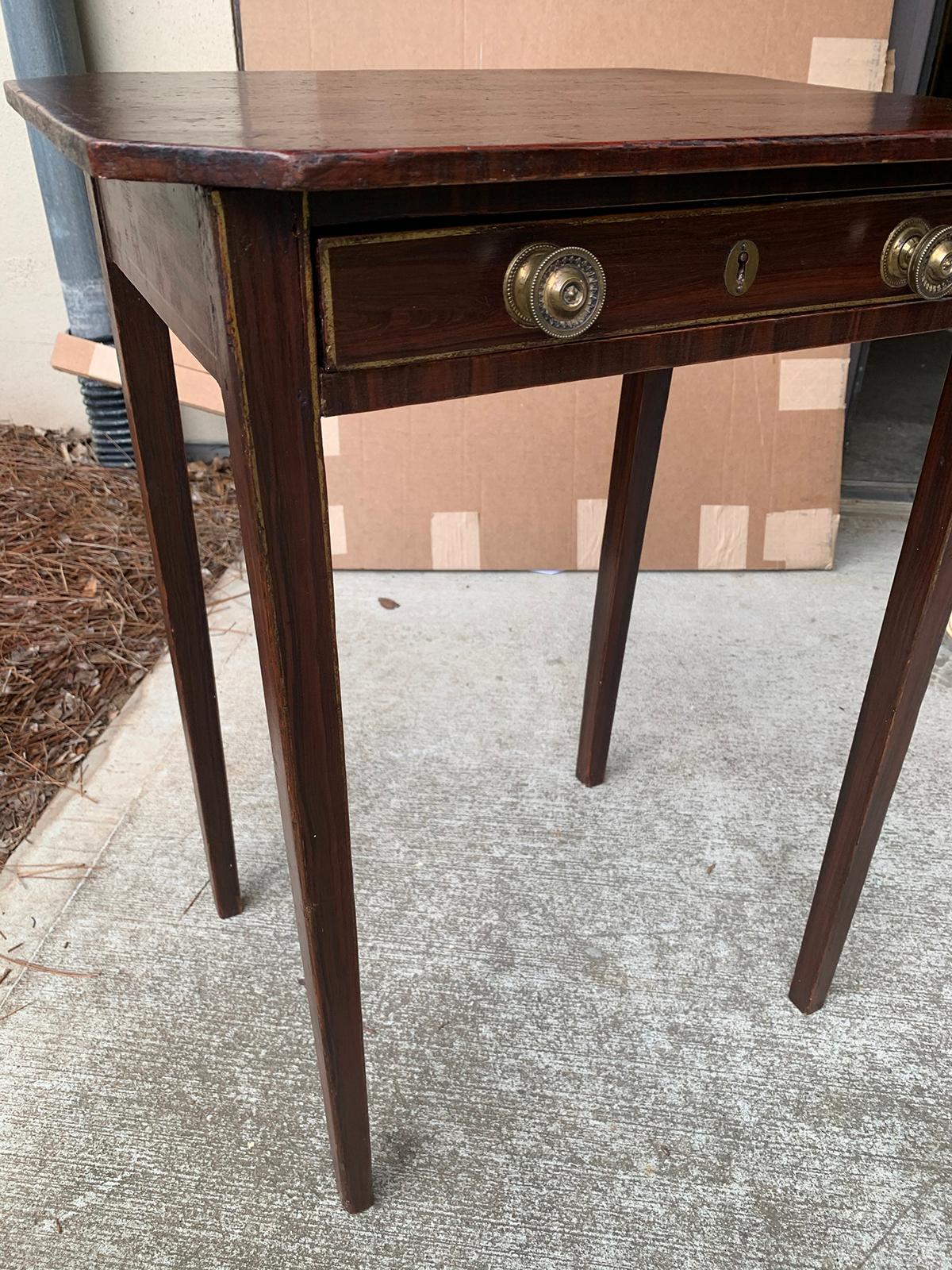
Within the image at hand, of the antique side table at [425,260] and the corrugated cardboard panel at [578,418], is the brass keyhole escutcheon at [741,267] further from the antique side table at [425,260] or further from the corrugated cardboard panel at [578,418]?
the corrugated cardboard panel at [578,418]

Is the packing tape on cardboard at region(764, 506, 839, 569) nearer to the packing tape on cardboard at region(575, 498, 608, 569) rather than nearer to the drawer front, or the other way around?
the packing tape on cardboard at region(575, 498, 608, 569)

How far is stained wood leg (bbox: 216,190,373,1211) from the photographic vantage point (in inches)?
21.2

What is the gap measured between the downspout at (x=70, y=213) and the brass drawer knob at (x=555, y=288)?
1.57 m

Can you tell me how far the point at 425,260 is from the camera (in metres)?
0.58

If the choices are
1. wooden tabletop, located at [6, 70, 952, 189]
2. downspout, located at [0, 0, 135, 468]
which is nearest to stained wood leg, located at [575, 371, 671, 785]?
wooden tabletop, located at [6, 70, 952, 189]

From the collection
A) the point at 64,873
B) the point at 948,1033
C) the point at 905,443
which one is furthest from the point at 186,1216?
the point at 905,443

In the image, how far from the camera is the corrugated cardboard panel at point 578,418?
1.81 m

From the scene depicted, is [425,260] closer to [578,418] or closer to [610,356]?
[610,356]

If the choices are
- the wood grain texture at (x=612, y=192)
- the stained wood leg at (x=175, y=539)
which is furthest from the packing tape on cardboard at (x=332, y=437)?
the wood grain texture at (x=612, y=192)

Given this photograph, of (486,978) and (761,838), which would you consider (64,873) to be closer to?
(486,978)

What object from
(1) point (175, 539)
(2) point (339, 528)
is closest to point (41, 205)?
Answer: (2) point (339, 528)

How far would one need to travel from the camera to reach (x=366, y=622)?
1.95m

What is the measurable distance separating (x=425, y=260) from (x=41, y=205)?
2160mm

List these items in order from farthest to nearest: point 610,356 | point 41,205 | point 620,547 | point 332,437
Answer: point 41,205 < point 332,437 < point 620,547 < point 610,356
